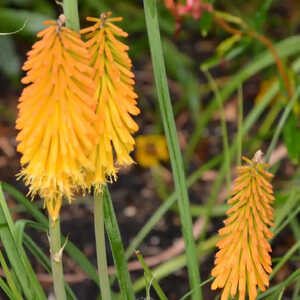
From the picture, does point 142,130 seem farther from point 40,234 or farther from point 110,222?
point 110,222

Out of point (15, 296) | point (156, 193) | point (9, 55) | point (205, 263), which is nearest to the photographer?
point (15, 296)

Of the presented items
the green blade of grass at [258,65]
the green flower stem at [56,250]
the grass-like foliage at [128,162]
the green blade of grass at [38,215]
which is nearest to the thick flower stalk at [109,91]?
the grass-like foliage at [128,162]

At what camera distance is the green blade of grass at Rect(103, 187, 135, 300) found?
131cm

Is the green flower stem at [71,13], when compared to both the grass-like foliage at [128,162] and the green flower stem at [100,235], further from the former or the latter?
the green flower stem at [100,235]

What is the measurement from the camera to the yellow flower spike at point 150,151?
9.26 feet

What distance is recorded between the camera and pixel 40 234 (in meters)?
2.50

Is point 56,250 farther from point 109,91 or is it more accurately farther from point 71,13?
point 71,13

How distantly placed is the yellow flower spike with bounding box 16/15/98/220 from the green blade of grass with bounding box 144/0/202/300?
214 millimetres

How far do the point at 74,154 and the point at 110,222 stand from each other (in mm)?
330

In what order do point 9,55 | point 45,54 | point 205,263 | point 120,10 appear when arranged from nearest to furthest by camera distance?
point 45,54 < point 205,263 < point 9,55 < point 120,10

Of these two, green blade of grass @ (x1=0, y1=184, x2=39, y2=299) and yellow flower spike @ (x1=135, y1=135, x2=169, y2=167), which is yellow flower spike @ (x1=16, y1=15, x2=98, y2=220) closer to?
green blade of grass @ (x1=0, y1=184, x2=39, y2=299)

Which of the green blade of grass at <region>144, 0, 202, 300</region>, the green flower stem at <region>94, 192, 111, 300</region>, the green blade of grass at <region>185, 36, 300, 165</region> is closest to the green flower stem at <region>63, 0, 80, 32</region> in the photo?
the green blade of grass at <region>144, 0, 202, 300</region>

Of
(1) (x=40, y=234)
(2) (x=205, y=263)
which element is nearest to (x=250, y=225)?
(2) (x=205, y=263)

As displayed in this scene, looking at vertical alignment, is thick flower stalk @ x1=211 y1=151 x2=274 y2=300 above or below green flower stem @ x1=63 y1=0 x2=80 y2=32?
below
